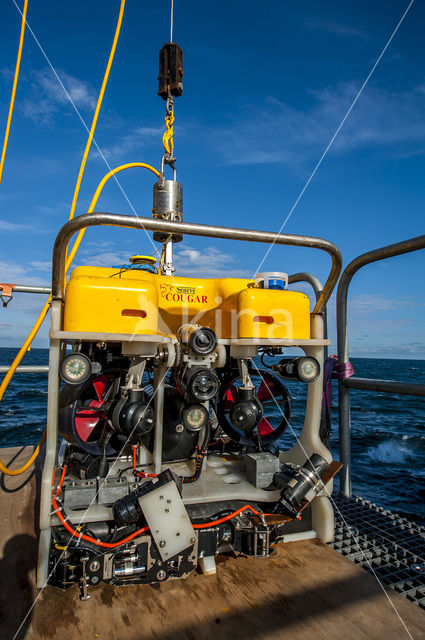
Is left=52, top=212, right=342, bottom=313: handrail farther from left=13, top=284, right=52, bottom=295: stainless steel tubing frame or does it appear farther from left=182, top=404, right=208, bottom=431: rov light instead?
left=13, top=284, right=52, bottom=295: stainless steel tubing frame

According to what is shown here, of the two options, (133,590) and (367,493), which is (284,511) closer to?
(133,590)

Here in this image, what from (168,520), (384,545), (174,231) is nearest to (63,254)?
(174,231)

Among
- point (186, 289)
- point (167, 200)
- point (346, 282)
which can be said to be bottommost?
point (186, 289)

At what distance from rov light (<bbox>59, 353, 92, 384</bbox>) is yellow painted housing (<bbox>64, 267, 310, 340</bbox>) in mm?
165

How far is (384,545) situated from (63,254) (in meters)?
2.79

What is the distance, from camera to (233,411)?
2.61m

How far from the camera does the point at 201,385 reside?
2.41 m

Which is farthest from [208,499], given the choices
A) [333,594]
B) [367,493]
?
[367,493]

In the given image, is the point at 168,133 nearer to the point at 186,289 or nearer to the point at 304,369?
the point at 186,289

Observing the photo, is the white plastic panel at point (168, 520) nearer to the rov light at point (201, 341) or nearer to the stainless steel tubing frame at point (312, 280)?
the rov light at point (201, 341)

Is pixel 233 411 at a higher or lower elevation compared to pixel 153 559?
higher

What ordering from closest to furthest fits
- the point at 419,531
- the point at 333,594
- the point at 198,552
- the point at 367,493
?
the point at 333,594
the point at 198,552
the point at 419,531
the point at 367,493

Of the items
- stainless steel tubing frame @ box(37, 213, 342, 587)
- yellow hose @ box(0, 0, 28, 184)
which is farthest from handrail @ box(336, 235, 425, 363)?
yellow hose @ box(0, 0, 28, 184)

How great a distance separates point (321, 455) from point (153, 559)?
4.46 feet
